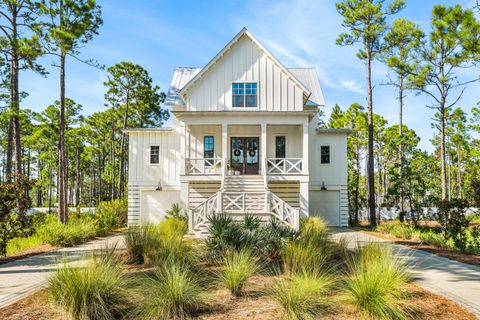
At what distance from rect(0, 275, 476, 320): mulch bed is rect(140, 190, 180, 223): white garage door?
14544mm

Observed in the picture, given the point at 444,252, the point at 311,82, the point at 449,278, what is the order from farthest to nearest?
the point at 311,82, the point at 444,252, the point at 449,278

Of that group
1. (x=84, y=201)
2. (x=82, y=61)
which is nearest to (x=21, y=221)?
(x=82, y=61)

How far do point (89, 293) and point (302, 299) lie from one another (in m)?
3.47

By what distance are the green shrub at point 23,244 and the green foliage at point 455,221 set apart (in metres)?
15.6

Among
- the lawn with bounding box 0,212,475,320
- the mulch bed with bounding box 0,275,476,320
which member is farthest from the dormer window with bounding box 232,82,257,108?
the mulch bed with bounding box 0,275,476,320

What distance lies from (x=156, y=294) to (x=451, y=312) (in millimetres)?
5110

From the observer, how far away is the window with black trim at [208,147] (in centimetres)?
2038

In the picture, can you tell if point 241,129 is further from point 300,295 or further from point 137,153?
point 300,295

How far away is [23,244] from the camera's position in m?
12.3

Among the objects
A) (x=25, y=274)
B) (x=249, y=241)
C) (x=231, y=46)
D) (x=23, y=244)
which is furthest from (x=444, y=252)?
(x=23, y=244)

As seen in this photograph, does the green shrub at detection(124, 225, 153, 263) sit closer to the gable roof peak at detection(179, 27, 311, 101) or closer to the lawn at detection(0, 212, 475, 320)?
the lawn at detection(0, 212, 475, 320)

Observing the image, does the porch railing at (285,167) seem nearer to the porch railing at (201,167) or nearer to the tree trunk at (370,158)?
the porch railing at (201,167)

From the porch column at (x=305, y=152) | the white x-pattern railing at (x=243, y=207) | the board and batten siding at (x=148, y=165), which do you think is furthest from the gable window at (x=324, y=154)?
the board and batten siding at (x=148, y=165)

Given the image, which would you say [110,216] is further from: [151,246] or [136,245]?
[151,246]
